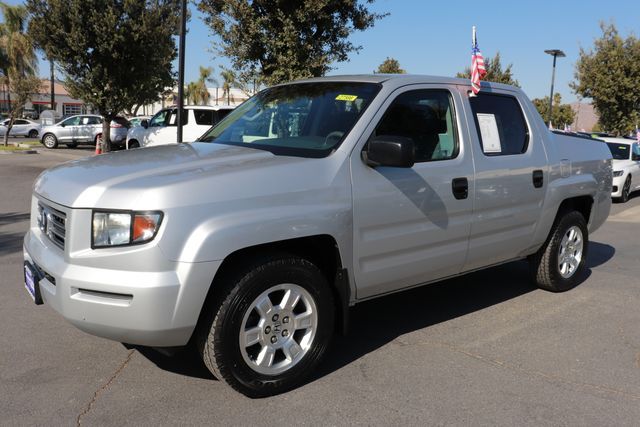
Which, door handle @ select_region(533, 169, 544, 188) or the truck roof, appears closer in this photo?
the truck roof

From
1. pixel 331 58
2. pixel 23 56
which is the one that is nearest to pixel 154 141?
pixel 331 58

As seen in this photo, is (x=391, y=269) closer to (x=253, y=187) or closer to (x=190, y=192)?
(x=253, y=187)

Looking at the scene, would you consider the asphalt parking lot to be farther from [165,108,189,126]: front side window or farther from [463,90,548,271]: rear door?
[165,108,189,126]: front side window

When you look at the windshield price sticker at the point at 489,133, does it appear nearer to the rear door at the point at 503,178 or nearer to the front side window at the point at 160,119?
the rear door at the point at 503,178

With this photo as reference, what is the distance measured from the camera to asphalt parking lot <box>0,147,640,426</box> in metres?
3.13

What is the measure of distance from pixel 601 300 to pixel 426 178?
2636mm

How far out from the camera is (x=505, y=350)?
4.08m

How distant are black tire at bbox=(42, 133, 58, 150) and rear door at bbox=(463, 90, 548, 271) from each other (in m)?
25.4

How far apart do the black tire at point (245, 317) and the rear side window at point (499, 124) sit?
1881mm

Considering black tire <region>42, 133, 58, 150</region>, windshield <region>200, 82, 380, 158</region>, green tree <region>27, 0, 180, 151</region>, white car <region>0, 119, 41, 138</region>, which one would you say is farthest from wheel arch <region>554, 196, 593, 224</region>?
white car <region>0, 119, 41, 138</region>

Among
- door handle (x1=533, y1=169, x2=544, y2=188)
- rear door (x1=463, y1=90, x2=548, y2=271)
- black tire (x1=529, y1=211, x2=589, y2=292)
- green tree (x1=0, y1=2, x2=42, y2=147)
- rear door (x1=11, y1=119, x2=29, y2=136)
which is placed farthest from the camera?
rear door (x1=11, y1=119, x2=29, y2=136)

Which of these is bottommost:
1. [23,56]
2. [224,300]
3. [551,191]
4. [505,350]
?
[505,350]

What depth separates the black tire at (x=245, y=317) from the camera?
3.05 metres

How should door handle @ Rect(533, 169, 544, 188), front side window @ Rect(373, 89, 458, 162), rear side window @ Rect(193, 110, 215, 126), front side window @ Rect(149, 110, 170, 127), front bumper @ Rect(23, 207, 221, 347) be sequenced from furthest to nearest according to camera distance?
front side window @ Rect(149, 110, 170, 127), rear side window @ Rect(193, 110, 215, 126), door handle @ Rect(533, 169, 544, 188), front side window @ Rect(373, 89, 458, 162), front bumper @ Rect(23, 207, 221, 347)
